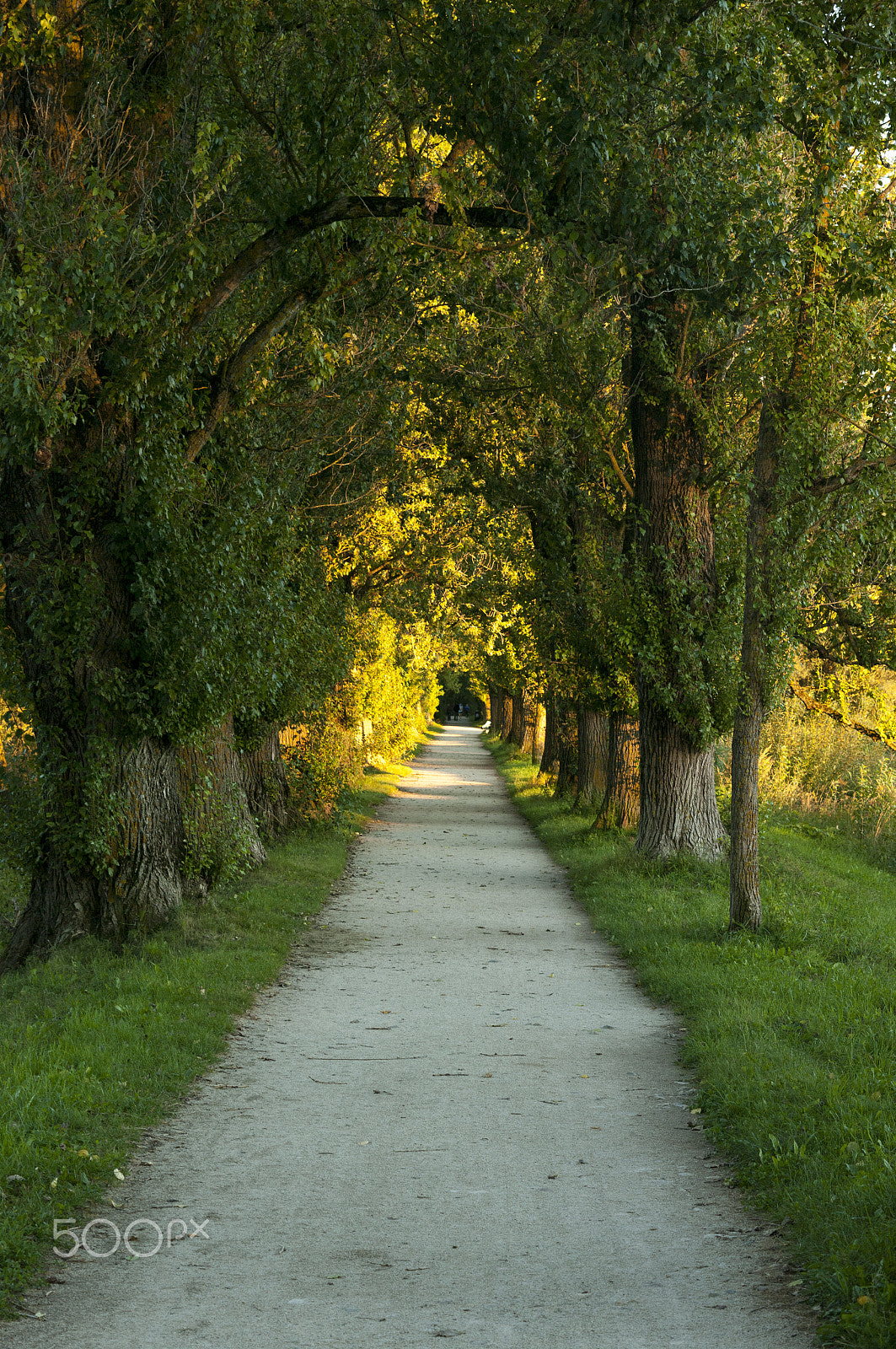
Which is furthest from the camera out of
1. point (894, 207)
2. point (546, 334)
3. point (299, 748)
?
point (299, 748)

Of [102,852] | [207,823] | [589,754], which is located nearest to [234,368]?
[207,823]

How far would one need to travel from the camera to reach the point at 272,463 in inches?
559

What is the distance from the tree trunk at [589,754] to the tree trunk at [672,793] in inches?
345

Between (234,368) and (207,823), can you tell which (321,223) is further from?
(207,823)

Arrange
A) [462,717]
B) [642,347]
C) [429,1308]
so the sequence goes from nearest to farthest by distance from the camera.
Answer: [429,1308] < [642,347] < [462,717]

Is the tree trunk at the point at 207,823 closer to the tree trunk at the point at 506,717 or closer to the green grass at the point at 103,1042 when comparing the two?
the green grass at the point at 103,1042

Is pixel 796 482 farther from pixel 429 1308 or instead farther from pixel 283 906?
pixel 429 1308

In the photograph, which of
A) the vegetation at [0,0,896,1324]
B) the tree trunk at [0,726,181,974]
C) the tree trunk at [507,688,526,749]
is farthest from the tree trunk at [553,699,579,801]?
the tree trunk at [507,688,526,749]

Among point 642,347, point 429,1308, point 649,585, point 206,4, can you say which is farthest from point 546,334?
point 429,1308

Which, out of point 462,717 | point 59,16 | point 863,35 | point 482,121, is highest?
point 59,16

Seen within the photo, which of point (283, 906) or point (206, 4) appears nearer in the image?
point (206, 4)

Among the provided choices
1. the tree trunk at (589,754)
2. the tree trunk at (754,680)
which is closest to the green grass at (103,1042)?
the tree trunk at (754,680)

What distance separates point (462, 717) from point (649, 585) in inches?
5330

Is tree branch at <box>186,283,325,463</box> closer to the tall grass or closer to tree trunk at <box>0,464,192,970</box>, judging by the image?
tree trunk at <box>0,464,192,970</box>
